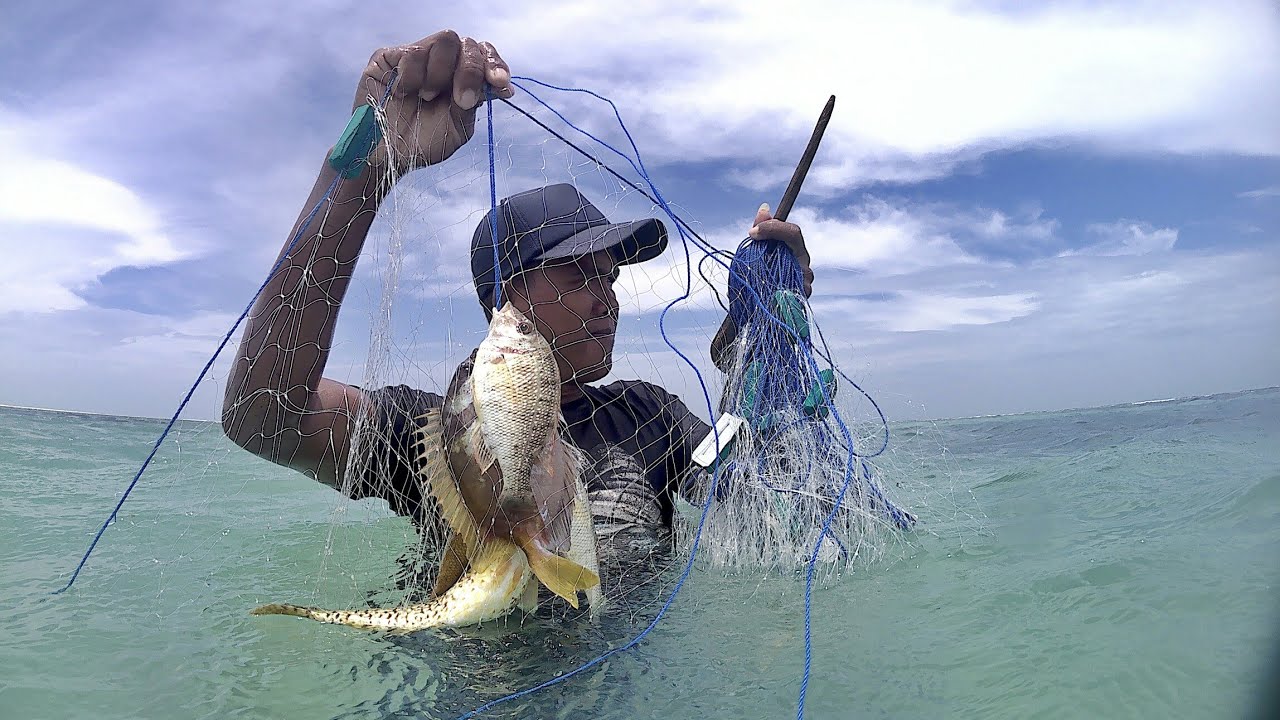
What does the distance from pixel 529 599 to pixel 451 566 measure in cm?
36

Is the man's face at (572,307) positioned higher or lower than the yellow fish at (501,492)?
higher

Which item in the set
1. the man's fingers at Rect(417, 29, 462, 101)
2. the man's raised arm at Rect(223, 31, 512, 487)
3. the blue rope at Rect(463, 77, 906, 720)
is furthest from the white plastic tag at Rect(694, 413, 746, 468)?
the man's fingers at Rect(417, 29, 462, 101)

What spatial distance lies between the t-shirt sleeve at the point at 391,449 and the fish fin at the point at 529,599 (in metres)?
0.66

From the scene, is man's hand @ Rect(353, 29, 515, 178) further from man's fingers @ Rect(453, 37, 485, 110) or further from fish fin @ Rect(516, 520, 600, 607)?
fish fin @ Rect(516, 520, 600, 607)

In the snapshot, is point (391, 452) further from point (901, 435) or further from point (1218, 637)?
point (901, 435)

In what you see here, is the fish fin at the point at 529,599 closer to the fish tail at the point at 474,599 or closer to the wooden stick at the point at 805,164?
the fish tail at the point at 474,599

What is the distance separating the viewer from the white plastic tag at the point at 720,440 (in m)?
3.56

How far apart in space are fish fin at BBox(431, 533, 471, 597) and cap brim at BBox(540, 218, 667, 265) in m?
1.36

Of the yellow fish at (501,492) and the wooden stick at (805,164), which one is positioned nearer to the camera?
the yellow fish at (501,492)

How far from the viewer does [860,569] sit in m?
4.01

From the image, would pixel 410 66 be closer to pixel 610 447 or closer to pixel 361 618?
pixel 610 447

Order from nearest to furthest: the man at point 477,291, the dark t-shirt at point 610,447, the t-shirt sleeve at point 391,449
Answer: the man at point 477,291
the t-shirt sleeve at point 391,449
the dark t-shirt at point 610,447

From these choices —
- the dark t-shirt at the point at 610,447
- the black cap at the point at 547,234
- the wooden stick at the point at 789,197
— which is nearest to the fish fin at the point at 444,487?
the dark t-shirt at the point at 610,447

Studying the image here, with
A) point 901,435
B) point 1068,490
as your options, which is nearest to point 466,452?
point 901,435
